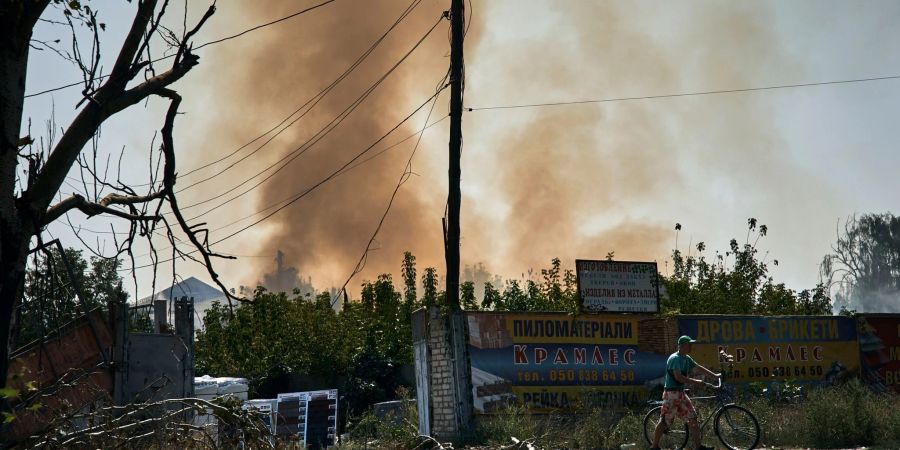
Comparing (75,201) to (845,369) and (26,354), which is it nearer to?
(26,354)

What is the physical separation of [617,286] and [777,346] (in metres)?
4.96

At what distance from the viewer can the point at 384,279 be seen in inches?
1444

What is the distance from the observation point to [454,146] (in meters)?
20.4

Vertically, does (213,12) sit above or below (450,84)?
below

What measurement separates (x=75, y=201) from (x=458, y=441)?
503 inches

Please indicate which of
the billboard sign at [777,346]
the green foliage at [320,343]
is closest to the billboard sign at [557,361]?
the billboard sign at [777,346]

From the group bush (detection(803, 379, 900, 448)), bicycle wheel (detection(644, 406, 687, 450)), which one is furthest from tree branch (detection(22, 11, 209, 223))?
bush (detection(803, 379, 900, 448))

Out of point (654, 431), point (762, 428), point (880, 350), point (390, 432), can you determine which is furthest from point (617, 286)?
point (880, 350)

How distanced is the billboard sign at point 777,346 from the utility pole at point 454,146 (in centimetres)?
616

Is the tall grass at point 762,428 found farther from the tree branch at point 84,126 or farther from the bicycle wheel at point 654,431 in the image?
the tree branch at point 84,126

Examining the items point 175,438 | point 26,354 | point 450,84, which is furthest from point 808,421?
point 26,354

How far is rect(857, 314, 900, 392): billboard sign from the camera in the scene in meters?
24.9

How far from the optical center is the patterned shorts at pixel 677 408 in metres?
14.3

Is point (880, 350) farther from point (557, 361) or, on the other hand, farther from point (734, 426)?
point (734, 426)
